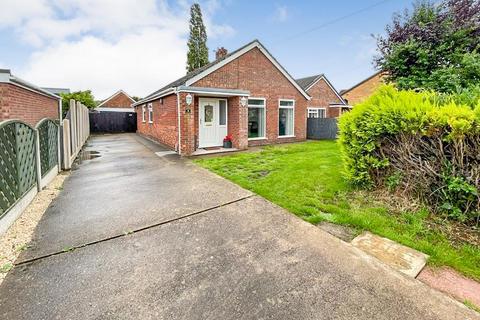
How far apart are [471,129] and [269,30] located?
18.6 metres

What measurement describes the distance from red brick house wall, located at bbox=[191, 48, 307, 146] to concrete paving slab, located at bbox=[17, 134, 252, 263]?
17.9 ft

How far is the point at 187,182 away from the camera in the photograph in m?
6.35

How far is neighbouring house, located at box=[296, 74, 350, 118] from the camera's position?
19.5 m

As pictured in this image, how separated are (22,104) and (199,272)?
25.1 feet

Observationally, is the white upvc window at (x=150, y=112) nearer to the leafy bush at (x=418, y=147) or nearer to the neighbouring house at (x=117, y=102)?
Result: the leafy bush at (x=418, y=147)

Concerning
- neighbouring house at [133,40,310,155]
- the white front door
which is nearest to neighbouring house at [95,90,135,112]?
neighbouring house at [133,40,310,155]

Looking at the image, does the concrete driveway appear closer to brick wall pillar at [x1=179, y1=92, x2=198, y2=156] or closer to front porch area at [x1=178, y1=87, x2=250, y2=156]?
brick wall pillar at [x1=179, y1=92, x2=198, y2=156]

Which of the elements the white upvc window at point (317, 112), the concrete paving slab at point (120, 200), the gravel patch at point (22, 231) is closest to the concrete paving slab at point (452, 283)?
the concrete paving slab at point (120, 200)

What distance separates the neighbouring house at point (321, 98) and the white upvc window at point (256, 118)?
697 cm

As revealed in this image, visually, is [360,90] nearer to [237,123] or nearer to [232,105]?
[232,105]

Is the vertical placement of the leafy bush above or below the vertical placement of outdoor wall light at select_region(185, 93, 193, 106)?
below

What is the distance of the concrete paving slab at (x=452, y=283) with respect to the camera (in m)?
2.38

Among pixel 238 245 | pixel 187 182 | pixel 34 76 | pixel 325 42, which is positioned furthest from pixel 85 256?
pixel 34 76

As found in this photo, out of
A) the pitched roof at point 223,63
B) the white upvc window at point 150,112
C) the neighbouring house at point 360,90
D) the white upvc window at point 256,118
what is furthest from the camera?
the neighbouring house at point 360,90
